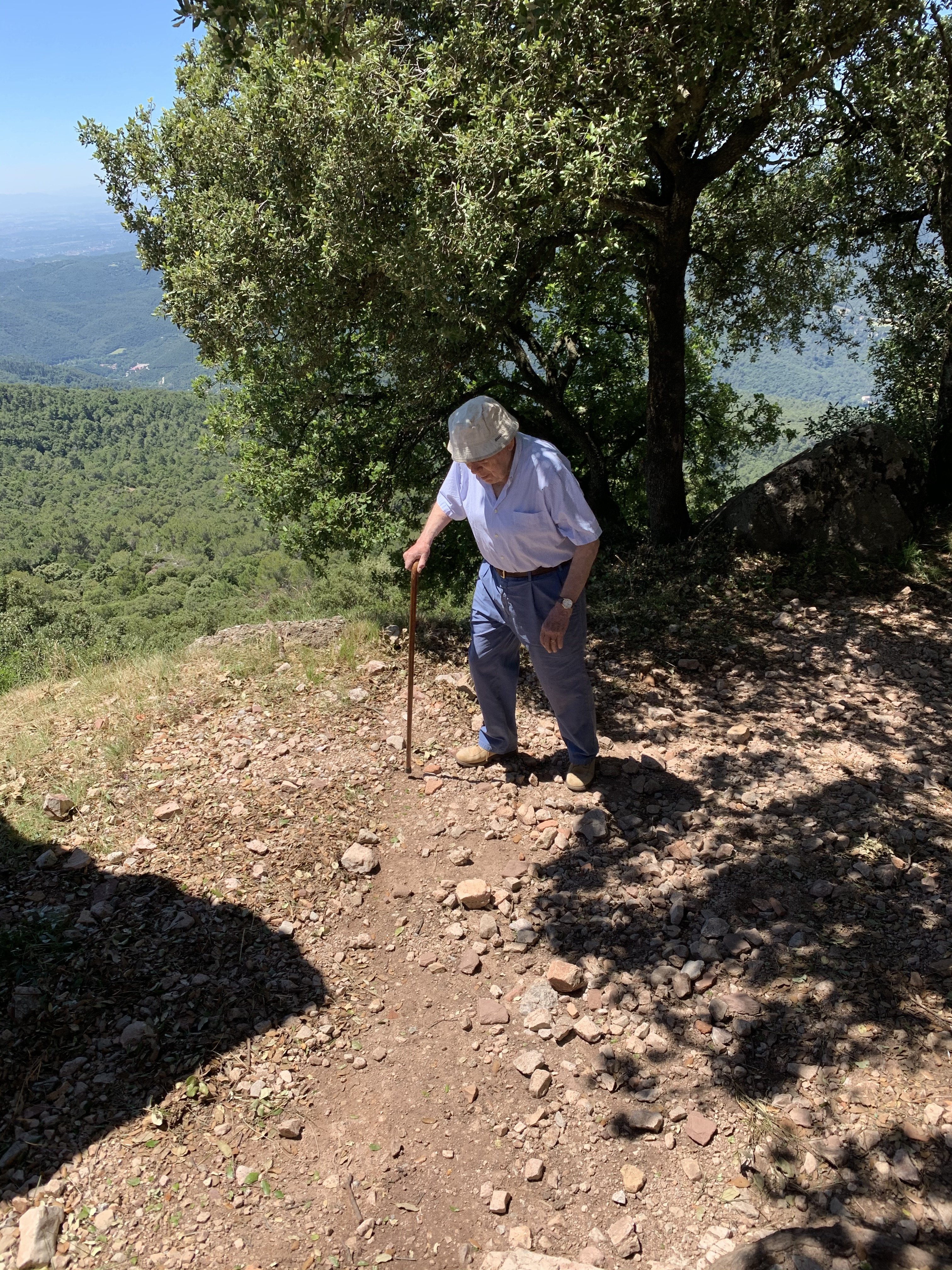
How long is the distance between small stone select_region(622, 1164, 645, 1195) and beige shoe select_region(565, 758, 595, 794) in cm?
218

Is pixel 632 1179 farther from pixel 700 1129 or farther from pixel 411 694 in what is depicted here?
pixel 411 694

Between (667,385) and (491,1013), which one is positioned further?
(667,385)

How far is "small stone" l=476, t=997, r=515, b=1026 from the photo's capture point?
3.39 m

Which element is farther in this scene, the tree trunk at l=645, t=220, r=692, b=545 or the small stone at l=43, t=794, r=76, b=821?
the tree trunk at l=645, t=220, r=692, b=545

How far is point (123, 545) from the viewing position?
248 ft

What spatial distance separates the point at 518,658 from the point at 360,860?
1481mm

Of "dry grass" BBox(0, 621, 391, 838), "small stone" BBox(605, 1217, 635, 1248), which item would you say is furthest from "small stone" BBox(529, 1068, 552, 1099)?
"dry grass" BBox(0, 621, 391, 838)

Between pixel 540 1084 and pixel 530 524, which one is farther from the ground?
pixel 530 524

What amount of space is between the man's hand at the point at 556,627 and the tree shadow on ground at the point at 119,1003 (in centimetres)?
198

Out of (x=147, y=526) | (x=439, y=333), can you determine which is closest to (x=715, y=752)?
(x=439, y=333)

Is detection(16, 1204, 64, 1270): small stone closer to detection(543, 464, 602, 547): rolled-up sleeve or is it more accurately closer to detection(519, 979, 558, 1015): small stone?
detection(519, 979, 558, 1015): small stone

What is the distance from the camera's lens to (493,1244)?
2.59 m

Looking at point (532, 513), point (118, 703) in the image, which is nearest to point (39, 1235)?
point (532, 513)

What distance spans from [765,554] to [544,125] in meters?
4.18
